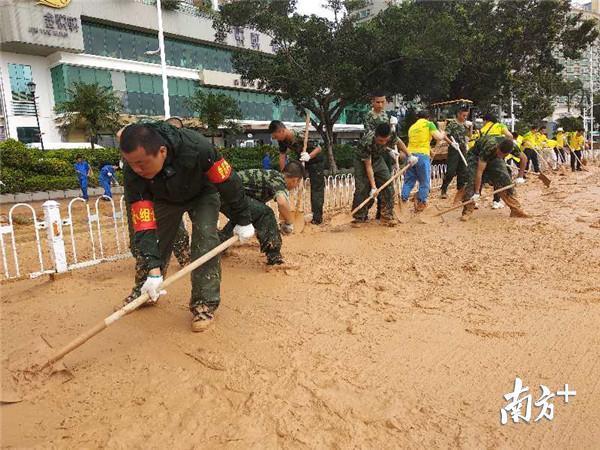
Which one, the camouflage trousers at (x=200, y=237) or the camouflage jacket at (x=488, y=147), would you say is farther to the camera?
the camouflage jacket at (x=488, y=147)

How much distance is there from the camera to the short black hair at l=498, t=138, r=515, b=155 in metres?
6.09

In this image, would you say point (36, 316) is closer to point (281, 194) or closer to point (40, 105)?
point (281, 194)

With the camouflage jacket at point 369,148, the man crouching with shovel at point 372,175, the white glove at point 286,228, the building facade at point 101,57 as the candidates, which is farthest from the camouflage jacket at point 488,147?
the building facade at point 101,57

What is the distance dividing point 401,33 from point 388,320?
13.1 m

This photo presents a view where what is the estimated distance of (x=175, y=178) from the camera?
2750 millimetres

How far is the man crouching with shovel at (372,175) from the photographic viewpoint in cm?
600

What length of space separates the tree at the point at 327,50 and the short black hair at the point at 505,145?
8.39 metres

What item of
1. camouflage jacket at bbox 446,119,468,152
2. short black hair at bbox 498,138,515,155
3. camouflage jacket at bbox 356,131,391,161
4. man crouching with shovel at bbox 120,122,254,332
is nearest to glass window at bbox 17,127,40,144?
camouflage jacket at bbox 446,119,468,152

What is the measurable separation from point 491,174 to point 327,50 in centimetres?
979

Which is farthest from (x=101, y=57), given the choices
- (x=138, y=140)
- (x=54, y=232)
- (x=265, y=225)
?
(x=138, y=140)

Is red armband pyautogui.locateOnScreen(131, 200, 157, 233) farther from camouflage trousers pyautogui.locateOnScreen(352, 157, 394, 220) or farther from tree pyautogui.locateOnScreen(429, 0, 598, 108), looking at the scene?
tree pyautogui.locateOnScreen(429, 0, 598, 108)

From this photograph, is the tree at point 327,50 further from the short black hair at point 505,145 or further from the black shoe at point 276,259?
the black shoe at point 276,259

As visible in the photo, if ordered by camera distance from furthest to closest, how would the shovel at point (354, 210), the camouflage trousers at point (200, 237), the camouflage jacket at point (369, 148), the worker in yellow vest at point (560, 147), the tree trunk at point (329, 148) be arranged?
the tree trunk at point (329, 148) < the worker in yellow vest at point (560, 147) < the shovel at point (354, 210) < the camouflage jacket at point (369, 148) < the camouflage trousers at point (200, 237)

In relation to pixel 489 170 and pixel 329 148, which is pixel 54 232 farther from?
pixel 329 148
